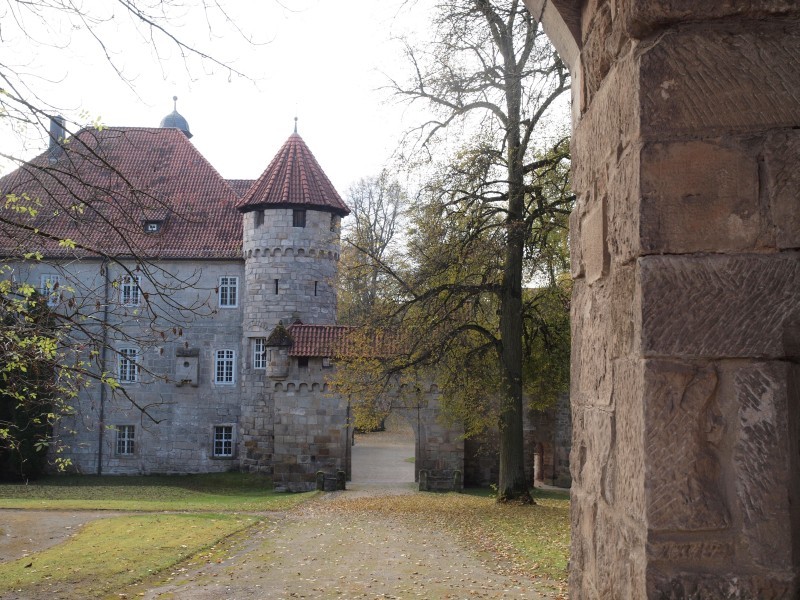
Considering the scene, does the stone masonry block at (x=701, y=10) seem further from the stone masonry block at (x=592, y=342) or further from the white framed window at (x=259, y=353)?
the white framed window at (x=259, y=353)

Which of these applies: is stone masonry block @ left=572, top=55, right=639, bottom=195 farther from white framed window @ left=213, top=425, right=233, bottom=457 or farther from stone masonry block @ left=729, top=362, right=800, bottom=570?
white framed window @ left=213, top=425, right=233, bottom=457

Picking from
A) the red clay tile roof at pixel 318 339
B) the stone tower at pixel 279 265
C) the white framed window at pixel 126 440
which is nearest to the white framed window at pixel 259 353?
the stone tower at pixel 279 265

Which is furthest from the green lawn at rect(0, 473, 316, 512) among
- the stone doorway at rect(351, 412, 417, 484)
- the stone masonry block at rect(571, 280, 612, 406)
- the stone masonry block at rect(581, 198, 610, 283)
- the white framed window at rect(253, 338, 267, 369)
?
the stone masonry block at rect(581, 198, 610, 283)

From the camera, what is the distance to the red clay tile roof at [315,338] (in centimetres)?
2502

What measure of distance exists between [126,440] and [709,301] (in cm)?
2945

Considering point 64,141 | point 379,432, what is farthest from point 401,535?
point 379,432

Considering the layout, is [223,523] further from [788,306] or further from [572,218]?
[788,306]

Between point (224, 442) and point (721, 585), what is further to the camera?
point (224, 442)

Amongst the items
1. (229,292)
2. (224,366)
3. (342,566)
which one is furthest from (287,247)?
(342,566)

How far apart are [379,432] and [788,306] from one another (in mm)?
44511

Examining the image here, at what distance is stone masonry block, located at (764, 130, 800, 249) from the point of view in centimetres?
217

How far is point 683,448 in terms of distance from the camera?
213 centimetres

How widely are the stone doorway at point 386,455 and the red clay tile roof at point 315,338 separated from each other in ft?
9.34

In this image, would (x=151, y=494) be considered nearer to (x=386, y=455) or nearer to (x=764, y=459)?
(x=386, y=455)
